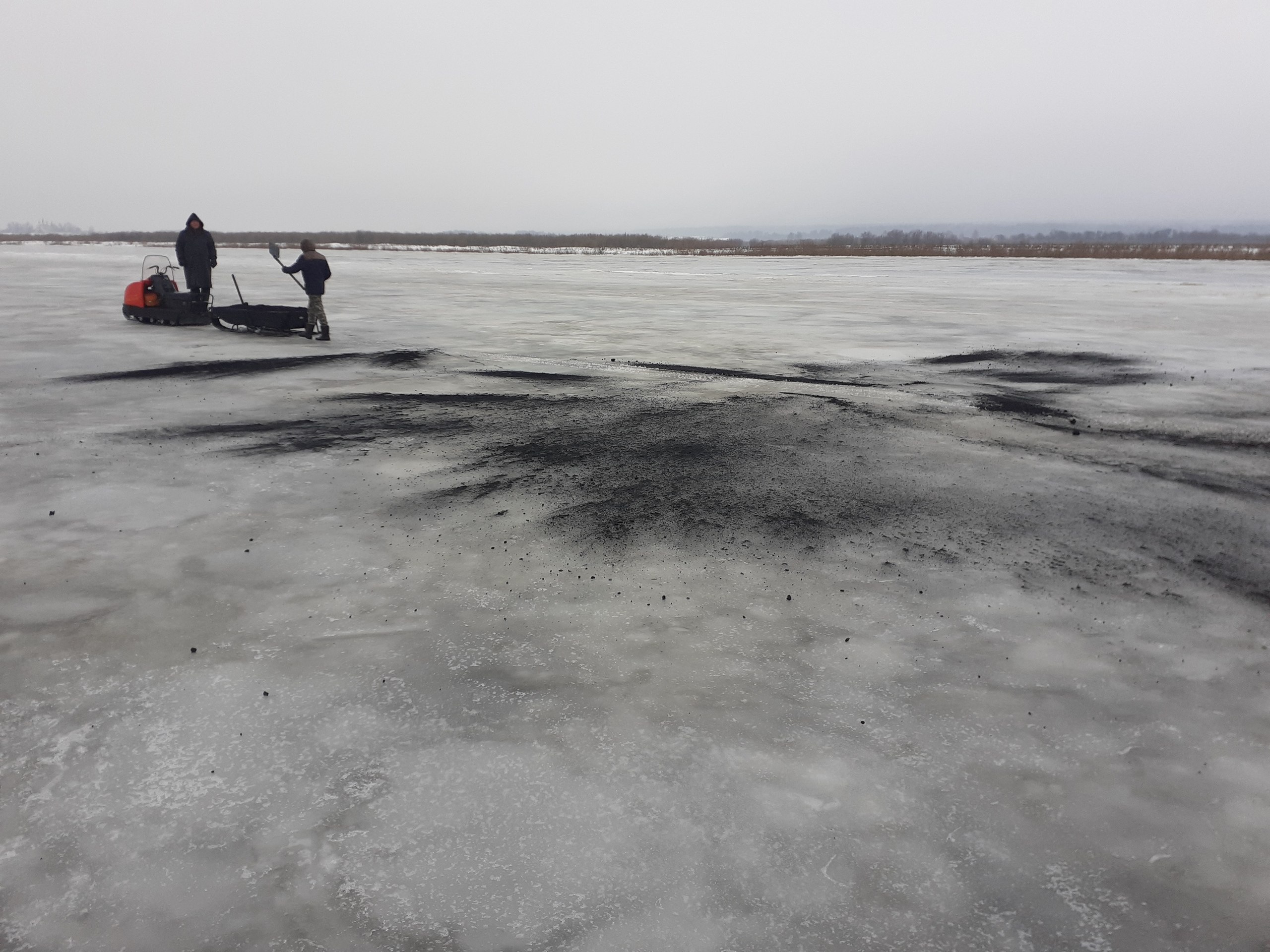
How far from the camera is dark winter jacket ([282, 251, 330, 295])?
13.0m

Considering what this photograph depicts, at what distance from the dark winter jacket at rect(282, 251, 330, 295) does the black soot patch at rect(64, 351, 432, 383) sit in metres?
1.64

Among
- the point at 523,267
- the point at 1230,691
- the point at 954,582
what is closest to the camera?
the point at 1230,691

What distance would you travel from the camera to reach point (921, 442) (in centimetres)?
752

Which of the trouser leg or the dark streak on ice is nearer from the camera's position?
the dark streak on ice

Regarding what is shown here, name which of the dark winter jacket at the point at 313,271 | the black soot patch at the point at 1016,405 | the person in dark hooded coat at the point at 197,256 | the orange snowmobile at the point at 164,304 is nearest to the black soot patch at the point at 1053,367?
the black soot patch at the point at 1016,405

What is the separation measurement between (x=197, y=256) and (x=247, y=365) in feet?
15.7

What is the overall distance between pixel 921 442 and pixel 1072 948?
225 inches

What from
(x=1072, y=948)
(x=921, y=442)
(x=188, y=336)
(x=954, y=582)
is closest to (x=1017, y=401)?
(x=921, y=442)

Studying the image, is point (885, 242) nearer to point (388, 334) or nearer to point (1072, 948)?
point (388, 334)

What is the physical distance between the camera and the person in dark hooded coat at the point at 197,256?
1400cm

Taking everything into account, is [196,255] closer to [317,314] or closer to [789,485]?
[317,314]

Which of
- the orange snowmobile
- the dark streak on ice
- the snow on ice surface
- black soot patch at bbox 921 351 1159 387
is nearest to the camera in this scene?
the snow on ice surface

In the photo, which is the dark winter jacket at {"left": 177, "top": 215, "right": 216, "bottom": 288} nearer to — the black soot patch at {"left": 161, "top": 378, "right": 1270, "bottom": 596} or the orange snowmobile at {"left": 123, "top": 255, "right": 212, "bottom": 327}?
the orange snowmobile at {"left": 123, "top": 255, "right": 212, "bottom": 327}

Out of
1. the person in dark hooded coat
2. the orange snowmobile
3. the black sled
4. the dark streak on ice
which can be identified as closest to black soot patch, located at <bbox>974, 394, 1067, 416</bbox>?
the dark streak on ice
